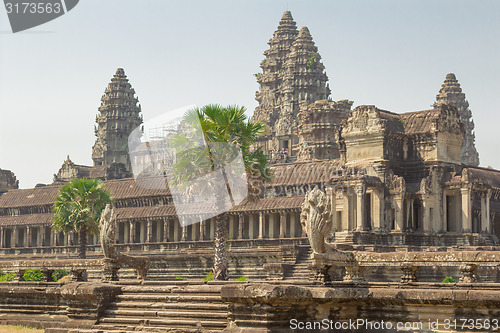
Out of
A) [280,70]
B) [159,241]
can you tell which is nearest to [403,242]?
[159,241]

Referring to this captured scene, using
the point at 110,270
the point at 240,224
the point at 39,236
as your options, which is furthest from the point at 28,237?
the point at 110,270

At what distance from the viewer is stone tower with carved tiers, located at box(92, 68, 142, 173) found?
112000mm

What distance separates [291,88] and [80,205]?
4458cm

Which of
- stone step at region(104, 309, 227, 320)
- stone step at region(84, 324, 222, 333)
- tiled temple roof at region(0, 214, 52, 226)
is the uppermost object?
tiled temple roof at region(0, 214, 52, 226)

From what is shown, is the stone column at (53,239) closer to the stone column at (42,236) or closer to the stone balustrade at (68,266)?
the stone column at (42,236)

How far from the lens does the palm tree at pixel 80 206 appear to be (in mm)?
56938

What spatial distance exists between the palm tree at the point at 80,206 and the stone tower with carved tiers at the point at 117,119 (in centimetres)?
5310

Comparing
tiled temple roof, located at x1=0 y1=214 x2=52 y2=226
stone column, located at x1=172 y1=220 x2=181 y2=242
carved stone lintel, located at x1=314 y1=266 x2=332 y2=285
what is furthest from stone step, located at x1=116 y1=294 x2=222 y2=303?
tiled temple roof, located at x1=0 y1=214 x2=52 y2=226

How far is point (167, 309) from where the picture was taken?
70.9 ft

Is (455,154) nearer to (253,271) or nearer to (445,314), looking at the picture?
(253,271)

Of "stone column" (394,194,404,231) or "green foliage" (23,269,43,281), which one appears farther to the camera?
"stone column" (394,194,404,231)

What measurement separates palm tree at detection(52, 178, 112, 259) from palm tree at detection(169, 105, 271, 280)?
66.3 feet

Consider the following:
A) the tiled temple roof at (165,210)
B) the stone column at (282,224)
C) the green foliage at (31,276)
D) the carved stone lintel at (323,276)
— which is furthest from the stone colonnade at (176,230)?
the carved stone lintel at (323,276)

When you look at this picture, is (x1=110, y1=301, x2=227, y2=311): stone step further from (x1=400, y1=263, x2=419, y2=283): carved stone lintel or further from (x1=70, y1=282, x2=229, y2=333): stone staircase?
(x1=400, y1=263, x2=419, y2=283): carved stone lintel
